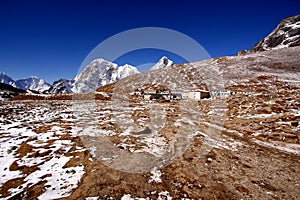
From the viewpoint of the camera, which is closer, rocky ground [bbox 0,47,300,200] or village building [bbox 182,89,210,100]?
rocky ground [bbox 0,47,300,200]

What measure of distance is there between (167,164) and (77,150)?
494 centimetres

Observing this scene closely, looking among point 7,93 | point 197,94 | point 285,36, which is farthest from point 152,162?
point 285,36

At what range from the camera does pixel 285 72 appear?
69.8 m

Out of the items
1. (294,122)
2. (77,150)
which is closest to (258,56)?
(294,122)

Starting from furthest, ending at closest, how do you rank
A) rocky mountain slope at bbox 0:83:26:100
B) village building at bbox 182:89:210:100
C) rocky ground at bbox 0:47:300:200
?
1. rocky mountain slope at bbox 0:83:26:100
2. village building at bbox 182:89:210:100
3. rocky ground at bbox 0:47:300:200

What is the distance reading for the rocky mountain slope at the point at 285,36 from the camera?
140 meters

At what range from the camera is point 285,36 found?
490ft

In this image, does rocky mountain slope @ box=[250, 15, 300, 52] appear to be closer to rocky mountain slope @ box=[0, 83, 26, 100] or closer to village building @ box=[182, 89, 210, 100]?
village building @ box=[182, 89, 210, 100]

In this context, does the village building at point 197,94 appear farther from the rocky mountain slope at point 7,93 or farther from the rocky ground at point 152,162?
the rocky mountain slope at point 7,93

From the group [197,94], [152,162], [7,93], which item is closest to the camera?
[152,162]

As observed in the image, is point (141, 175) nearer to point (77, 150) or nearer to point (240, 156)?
point (77, 150)

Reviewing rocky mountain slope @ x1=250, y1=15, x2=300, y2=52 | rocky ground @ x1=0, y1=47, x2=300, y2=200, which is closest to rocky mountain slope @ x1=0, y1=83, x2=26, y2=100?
rocky ground @ x1=0, y1=47, x2=300, y2=200

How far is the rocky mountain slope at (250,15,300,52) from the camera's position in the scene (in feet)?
461

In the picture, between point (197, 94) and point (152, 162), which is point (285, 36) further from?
point (152, 162)
